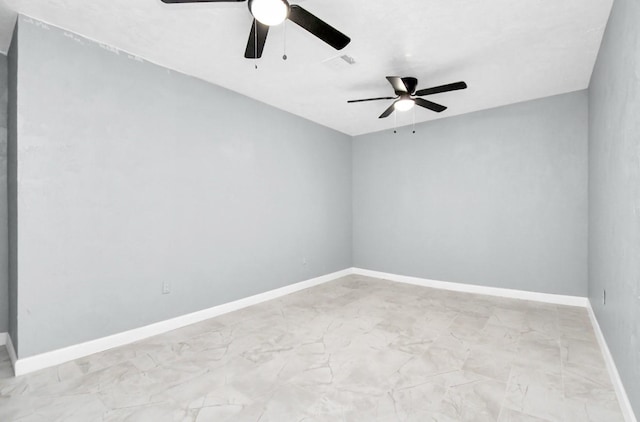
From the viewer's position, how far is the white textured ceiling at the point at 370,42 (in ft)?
7.69

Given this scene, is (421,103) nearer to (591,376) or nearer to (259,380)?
(591,376)

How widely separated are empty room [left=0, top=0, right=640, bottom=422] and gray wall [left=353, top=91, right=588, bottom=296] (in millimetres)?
34

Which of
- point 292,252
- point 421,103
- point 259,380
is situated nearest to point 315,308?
point 292,252

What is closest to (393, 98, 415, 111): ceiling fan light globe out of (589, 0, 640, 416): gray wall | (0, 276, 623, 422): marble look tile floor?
(589, 0, 640, 416): gray wall

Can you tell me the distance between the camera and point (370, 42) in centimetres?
280

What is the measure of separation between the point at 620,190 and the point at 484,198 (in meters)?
2.59

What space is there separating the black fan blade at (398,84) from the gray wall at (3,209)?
373 cm

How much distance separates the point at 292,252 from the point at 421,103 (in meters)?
2.80

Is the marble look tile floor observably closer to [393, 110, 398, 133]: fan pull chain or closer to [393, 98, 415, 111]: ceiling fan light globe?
[393, 98, 415, 111]: ceiling fan light globe

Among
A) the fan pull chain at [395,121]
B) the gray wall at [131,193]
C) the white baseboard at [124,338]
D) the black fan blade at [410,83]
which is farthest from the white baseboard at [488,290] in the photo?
the black fan blade at [410,83]

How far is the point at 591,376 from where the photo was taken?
228 centimetres

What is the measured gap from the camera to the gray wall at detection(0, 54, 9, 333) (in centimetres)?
282

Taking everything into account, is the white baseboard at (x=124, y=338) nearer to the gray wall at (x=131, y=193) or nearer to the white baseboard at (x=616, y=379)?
the gray wall at (x=131, y=193)

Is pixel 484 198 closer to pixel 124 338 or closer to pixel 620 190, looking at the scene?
pixel 620 190
